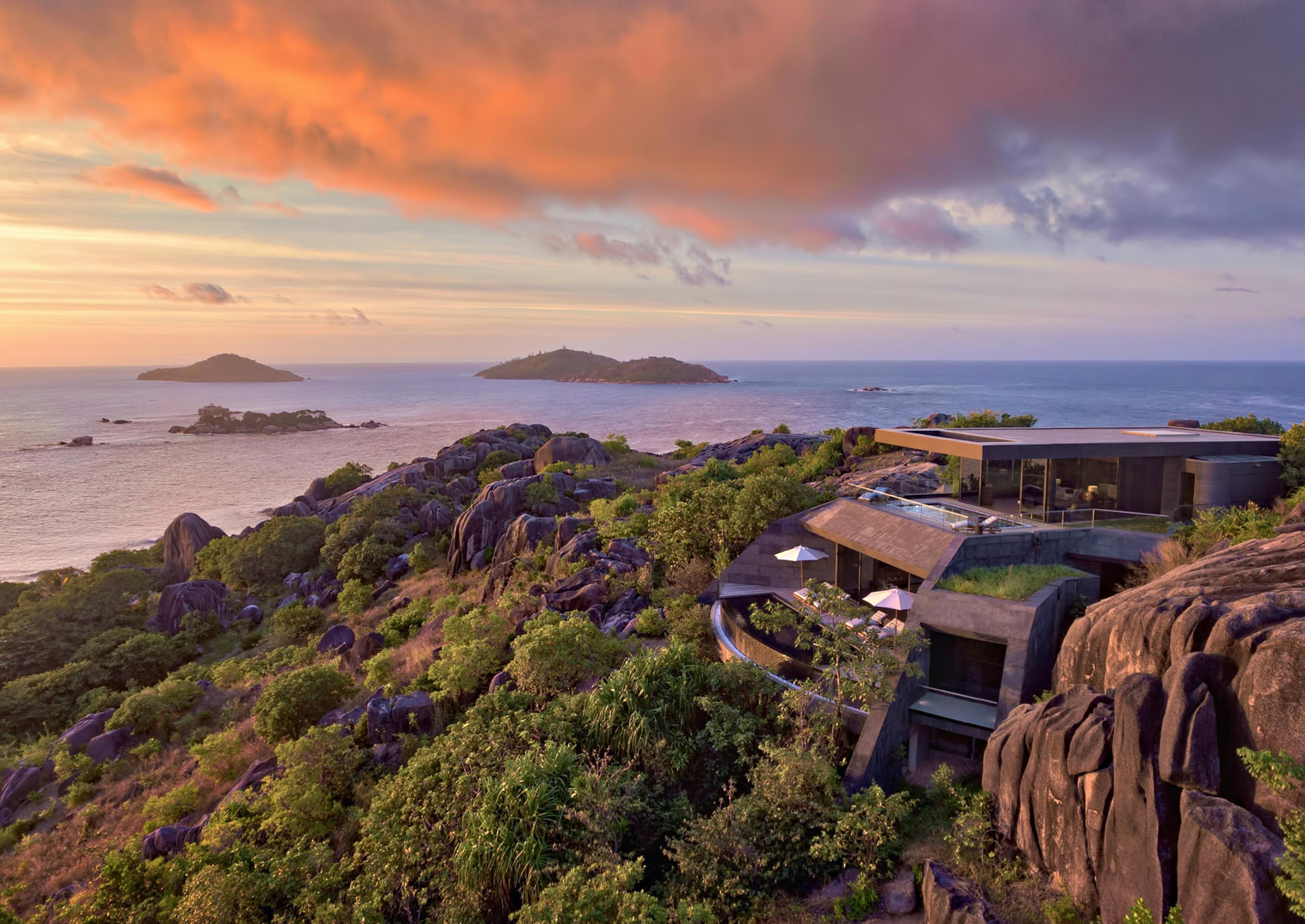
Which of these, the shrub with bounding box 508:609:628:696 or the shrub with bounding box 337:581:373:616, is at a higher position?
the shrub with bounding box 508:609:628:696

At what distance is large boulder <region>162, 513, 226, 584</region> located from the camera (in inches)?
2186

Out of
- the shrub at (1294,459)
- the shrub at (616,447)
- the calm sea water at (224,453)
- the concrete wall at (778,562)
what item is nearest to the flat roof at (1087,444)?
the shrub at (1294,459)

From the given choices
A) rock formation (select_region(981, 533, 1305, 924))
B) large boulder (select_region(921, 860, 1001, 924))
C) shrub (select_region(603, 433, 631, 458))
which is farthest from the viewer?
shrub (select_region(603, 433, 631, 458))

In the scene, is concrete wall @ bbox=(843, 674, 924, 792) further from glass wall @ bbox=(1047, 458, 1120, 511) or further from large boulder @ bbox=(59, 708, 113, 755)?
large boulder @ bbox=(59, 708, 113, 755)

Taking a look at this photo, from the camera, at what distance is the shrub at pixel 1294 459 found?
24.6 meters

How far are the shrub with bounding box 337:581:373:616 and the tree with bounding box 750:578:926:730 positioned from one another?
32.4 m

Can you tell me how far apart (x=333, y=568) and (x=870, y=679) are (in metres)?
44.8

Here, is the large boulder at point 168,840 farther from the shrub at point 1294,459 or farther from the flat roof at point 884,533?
the shrub at point 1294,459

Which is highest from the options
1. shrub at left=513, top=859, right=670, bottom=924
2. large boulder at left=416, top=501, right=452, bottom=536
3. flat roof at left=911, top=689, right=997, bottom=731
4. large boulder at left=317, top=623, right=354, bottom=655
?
flat roof at left=911, top=689, right=997, bottom=731

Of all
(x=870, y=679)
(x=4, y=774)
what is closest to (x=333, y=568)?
(x=4, y=774)

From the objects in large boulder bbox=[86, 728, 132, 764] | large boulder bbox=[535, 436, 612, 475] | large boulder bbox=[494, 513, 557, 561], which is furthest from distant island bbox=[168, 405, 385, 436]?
large boulder bbox=[86, 728, 132, 764]

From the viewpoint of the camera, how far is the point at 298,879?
1593cm

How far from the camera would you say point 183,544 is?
2218 inches

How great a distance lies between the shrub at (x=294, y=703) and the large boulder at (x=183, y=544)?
37.3 m
